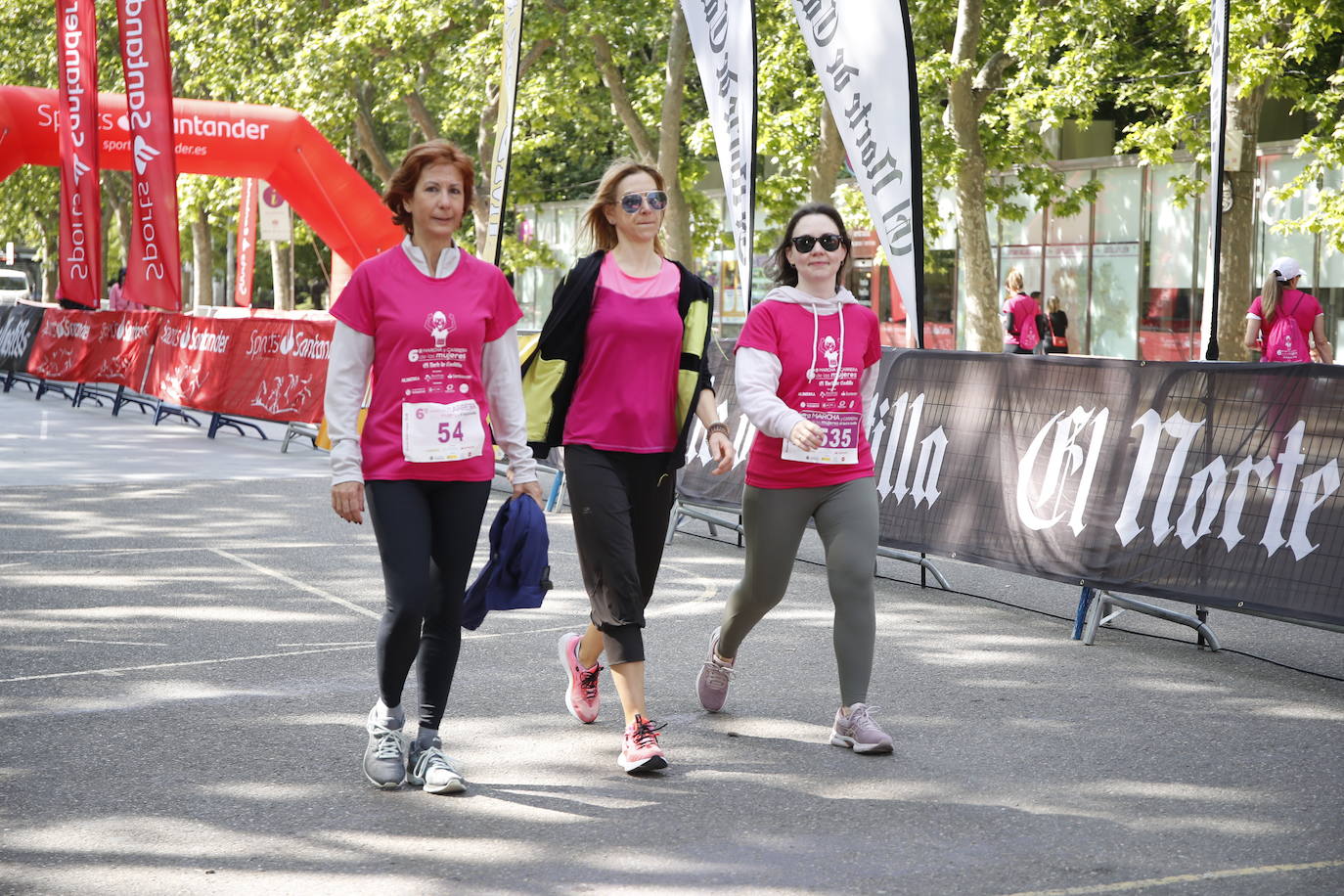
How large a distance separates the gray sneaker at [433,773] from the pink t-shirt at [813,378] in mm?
1434

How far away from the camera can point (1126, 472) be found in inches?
289

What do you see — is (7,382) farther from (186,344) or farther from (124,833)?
(124,833)

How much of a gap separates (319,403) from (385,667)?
11026 mm

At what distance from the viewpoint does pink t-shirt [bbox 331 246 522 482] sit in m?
4.64

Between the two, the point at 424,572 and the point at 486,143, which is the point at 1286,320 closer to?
the point at 424,572

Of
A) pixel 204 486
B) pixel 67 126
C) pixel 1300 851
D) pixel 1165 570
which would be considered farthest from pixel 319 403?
pixel 1300 851

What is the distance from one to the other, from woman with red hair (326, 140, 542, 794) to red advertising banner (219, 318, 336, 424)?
10.9 meters

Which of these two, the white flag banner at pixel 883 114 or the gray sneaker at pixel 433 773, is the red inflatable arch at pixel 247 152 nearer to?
the white flag banner at pixel 883 114

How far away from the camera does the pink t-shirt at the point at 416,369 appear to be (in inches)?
183

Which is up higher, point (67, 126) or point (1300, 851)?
point (67, 126)

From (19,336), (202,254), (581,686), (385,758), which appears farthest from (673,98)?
(202,254)

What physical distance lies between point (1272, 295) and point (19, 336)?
18793mm

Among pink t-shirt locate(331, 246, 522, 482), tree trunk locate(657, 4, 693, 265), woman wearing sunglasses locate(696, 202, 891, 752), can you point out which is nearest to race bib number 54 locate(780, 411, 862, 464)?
woman wearing sunglasses locate(696, 202, 891, 752)

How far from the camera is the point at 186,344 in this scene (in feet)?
61.9
